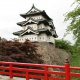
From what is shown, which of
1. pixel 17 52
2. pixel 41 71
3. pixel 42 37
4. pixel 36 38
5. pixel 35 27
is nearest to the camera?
pixel 41 71

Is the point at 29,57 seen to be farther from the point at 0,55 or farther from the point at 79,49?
the point at 79,49

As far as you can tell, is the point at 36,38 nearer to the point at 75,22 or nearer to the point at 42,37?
the point at 42,37

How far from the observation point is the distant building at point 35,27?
57.8m

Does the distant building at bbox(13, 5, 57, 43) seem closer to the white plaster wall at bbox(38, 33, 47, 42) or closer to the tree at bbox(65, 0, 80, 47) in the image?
the white plaster wall at bbox(38, 33, 47, 42)

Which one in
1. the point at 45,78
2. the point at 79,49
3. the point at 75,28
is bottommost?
the point at 45,78

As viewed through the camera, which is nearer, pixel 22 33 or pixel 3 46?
pixel 3 46

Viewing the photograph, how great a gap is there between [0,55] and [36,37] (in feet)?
118

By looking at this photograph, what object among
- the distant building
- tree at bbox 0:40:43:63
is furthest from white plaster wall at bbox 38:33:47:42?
tree at bbox 0:40:43:63

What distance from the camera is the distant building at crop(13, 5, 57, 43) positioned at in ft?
190

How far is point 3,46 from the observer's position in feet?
76.0

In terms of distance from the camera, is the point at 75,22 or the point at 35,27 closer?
the point at 75,22

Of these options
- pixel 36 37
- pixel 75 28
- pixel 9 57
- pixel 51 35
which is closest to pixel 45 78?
pixel 75 28

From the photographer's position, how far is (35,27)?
5859 centimetres

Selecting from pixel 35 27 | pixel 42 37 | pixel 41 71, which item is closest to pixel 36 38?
pixel 42 37
